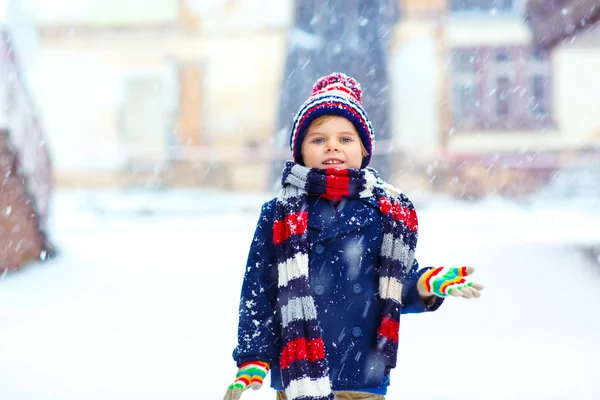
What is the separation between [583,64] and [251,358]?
1664cm

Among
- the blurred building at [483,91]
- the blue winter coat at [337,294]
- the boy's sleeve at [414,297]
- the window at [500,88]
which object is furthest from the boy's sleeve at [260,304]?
the window at [500,88]

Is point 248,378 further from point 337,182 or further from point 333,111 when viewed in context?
point 333,111

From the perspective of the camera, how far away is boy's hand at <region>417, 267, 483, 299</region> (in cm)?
189

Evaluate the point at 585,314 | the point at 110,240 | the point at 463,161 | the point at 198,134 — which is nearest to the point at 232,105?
the point at 198,134

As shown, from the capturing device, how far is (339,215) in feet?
6.75

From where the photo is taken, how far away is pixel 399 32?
690 inches

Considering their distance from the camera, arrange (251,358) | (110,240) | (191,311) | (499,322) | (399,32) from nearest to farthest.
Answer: (251,358) < (499,322) < (191,311) < (110,240) < (399,32)

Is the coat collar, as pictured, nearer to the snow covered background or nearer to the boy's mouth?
the boy's mouth

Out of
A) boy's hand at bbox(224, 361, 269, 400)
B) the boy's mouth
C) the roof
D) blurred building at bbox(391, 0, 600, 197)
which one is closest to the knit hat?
the boy's mouth

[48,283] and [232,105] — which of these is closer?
[48,283]

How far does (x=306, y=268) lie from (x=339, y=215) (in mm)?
188

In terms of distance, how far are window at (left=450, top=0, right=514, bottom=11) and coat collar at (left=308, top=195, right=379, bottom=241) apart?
16411mm

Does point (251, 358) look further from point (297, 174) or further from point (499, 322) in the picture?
point (499, 322)

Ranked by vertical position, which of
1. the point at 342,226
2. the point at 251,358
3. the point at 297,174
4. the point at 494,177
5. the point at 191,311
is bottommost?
the point at 251,358
